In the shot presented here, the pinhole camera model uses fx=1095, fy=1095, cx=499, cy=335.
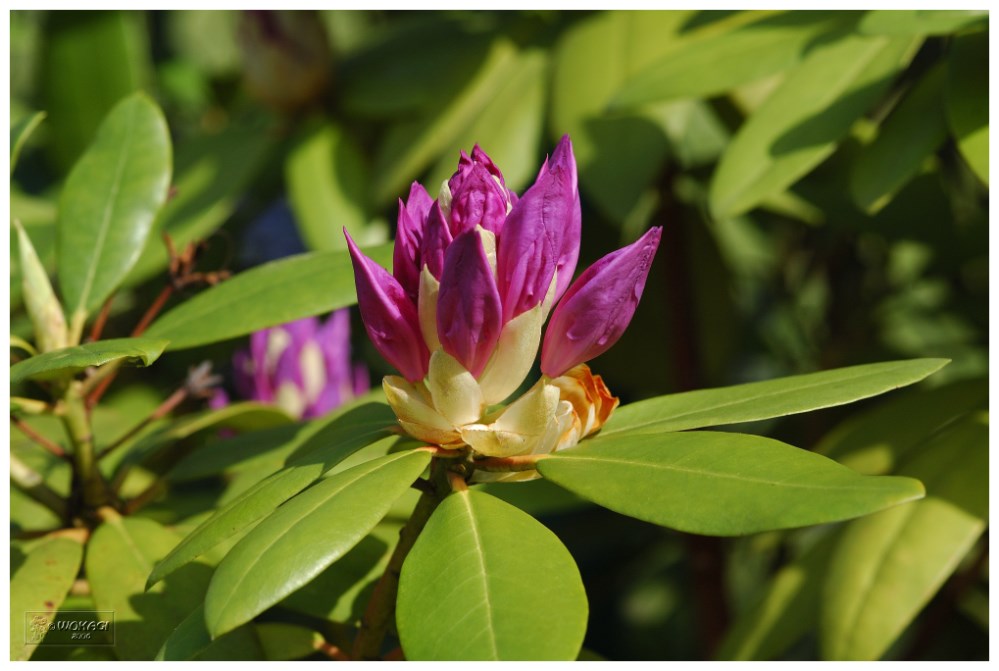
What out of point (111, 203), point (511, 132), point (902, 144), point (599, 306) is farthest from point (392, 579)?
point (511, 132)

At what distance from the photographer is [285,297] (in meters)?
0.79

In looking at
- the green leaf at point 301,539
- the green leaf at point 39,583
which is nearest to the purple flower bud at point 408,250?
the green leaf at point 301,539

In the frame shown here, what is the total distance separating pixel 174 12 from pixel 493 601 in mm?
2137

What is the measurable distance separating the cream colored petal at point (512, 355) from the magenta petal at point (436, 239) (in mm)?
53

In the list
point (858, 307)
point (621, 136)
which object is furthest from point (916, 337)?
point (621, 136)

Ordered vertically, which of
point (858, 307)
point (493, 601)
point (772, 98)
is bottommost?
point (858, 307)

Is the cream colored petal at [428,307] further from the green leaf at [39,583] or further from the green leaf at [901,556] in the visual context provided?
the green leaf at [901,556]

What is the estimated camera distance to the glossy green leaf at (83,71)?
1572 millimetres

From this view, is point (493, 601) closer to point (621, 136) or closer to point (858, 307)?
point (621, 136)

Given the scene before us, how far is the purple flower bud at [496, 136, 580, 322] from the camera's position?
23.6 inches

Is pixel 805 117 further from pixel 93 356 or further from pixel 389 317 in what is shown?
pixel 93 356

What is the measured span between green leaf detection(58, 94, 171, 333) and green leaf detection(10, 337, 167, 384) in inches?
7.4

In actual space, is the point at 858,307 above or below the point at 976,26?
below

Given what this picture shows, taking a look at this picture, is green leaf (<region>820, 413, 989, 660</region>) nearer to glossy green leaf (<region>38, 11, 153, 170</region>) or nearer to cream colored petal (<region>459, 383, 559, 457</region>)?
cream colored petal (<region>459, 383, 559, 457</region>)
